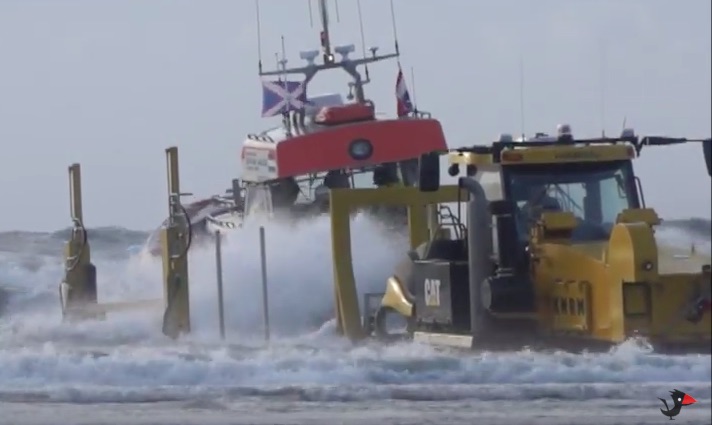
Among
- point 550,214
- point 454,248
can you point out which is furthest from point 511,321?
point 454,248

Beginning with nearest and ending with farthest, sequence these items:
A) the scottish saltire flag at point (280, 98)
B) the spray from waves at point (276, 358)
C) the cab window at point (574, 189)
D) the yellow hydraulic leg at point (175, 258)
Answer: the spray from waves at point (276, 358) → the cab window at point (574, 189) → the yellow hydraulic leg at point (175, 258) → the scottish saltire flag at point (280, 98)

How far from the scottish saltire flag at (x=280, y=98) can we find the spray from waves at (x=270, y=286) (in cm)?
122

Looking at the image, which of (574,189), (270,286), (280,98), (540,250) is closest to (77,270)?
(270,286)

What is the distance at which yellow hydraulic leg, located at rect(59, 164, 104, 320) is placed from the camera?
16875 mm

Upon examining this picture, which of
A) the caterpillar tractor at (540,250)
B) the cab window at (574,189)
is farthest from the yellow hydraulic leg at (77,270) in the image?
the cab window at (574,189)

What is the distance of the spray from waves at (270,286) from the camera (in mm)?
15148

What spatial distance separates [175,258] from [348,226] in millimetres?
2376

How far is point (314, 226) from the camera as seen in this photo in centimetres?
1638

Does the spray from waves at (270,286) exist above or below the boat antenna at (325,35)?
below

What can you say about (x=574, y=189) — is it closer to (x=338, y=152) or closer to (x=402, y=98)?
(x=338, y=152)

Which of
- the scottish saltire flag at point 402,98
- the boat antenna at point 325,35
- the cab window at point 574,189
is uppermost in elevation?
the boat antenna at point 325,35

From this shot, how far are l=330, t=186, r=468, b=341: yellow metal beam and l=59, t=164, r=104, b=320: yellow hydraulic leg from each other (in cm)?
442

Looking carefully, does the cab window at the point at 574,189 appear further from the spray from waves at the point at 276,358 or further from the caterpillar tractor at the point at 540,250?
the spray from waves at the point at 276,358

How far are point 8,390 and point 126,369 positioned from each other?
0.90 meters
